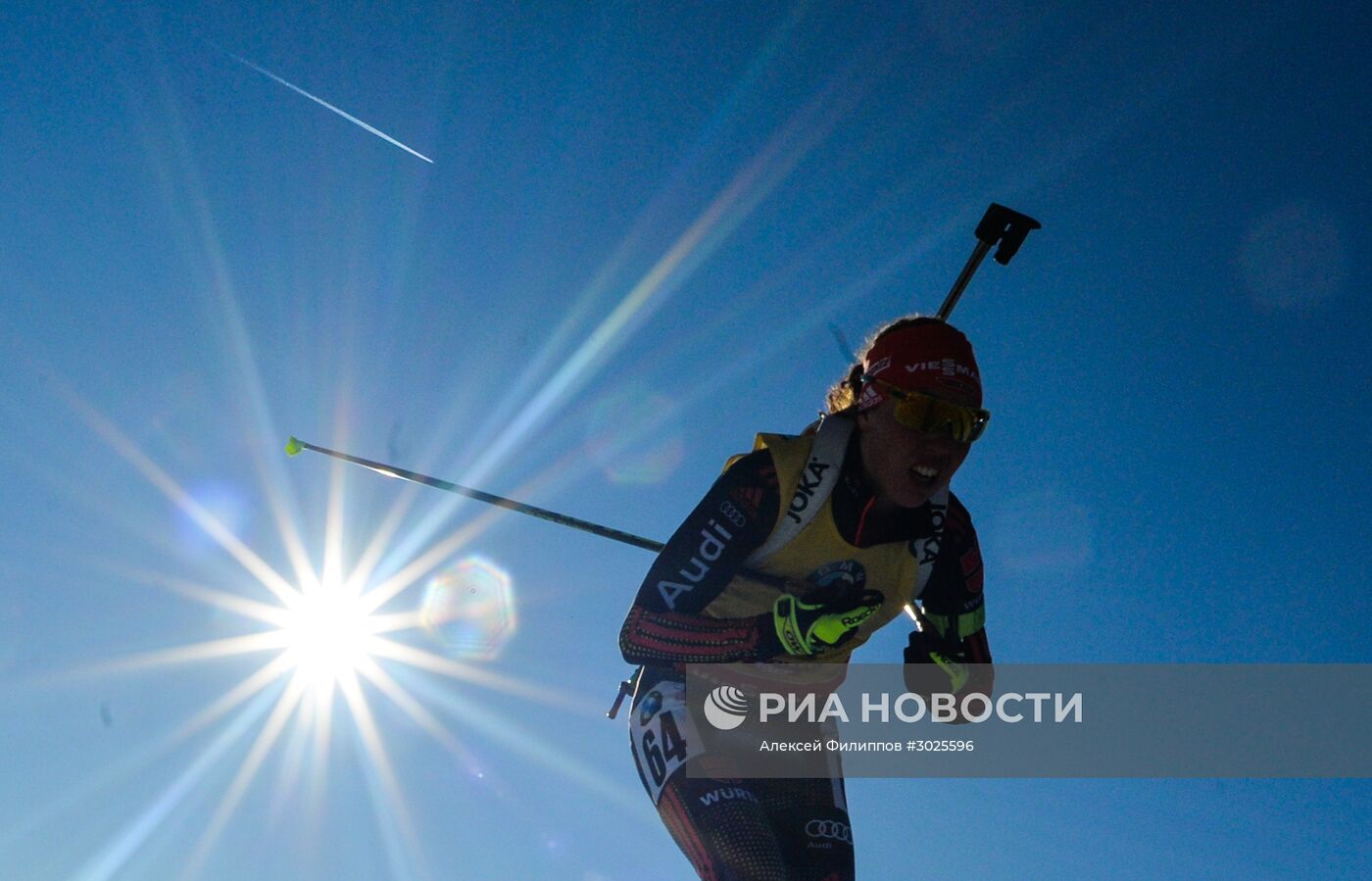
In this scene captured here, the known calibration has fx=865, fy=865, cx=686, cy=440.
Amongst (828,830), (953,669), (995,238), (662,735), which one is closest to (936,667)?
(953,669)

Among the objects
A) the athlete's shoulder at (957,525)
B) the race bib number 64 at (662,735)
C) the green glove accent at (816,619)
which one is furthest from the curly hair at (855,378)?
the race bib number 64 at (662,735)

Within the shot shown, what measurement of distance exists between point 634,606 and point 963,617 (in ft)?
6.68

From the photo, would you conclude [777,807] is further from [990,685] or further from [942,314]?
[942,314]

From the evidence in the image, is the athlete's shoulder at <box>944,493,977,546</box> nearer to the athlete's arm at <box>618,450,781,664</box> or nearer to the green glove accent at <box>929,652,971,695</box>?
the green glove accent at <box>929,652,971,695</box>

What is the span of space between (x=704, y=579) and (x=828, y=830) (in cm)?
143

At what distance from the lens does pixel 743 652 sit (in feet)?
14.2

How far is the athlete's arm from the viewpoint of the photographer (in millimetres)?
Result: 4391

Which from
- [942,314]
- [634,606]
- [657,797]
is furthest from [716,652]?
[942,314]

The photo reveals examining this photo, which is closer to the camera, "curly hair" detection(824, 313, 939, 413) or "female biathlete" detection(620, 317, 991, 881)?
"female biathlete" detection(620, 317, 991, 881)

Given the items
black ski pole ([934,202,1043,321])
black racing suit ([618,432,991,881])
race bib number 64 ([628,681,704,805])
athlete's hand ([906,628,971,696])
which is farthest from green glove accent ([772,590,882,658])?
black ski pole ([934,202,1043,321])

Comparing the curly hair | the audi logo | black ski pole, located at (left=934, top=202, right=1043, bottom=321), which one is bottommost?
the audi logo

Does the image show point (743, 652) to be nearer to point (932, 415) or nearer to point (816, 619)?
point (816, 619)

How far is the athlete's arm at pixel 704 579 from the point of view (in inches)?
173

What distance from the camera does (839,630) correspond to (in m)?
4.13
